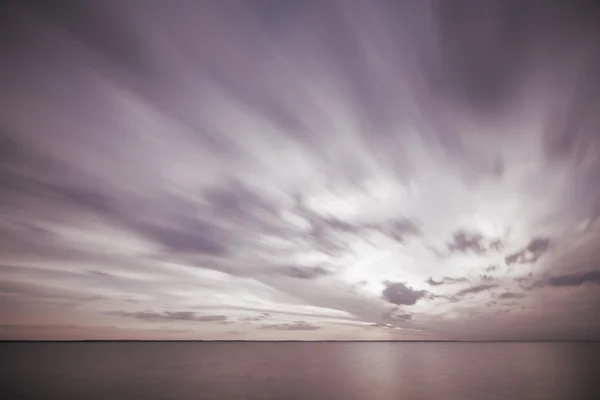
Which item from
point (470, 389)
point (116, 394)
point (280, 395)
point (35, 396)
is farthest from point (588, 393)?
point (35, 396)

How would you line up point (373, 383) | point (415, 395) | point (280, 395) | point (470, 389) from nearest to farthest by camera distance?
1. point (280, 395)
2. point (415, 395)
3. point (470, 389)
4. point (373, 383)

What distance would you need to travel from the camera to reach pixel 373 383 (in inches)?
2172

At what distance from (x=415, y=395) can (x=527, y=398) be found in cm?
1434

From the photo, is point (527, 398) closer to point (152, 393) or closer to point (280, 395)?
point (280, 395)

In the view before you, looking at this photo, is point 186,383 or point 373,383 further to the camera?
point 373,383

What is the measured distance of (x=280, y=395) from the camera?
134 feet

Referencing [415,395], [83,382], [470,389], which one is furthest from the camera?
[83,382]

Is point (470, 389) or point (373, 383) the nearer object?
point (470, 389)

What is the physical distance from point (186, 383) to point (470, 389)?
155ft

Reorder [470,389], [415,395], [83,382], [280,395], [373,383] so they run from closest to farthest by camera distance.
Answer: [280,395], [415,395], [470,389], [83,382], [373,383]

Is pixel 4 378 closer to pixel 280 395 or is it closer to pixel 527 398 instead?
pixel 280 395

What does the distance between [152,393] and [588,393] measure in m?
61.0

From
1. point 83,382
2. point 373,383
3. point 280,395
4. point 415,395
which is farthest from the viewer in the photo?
point 373,383

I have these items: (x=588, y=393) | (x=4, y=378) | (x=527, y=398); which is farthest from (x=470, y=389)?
(x=4, y=378)
